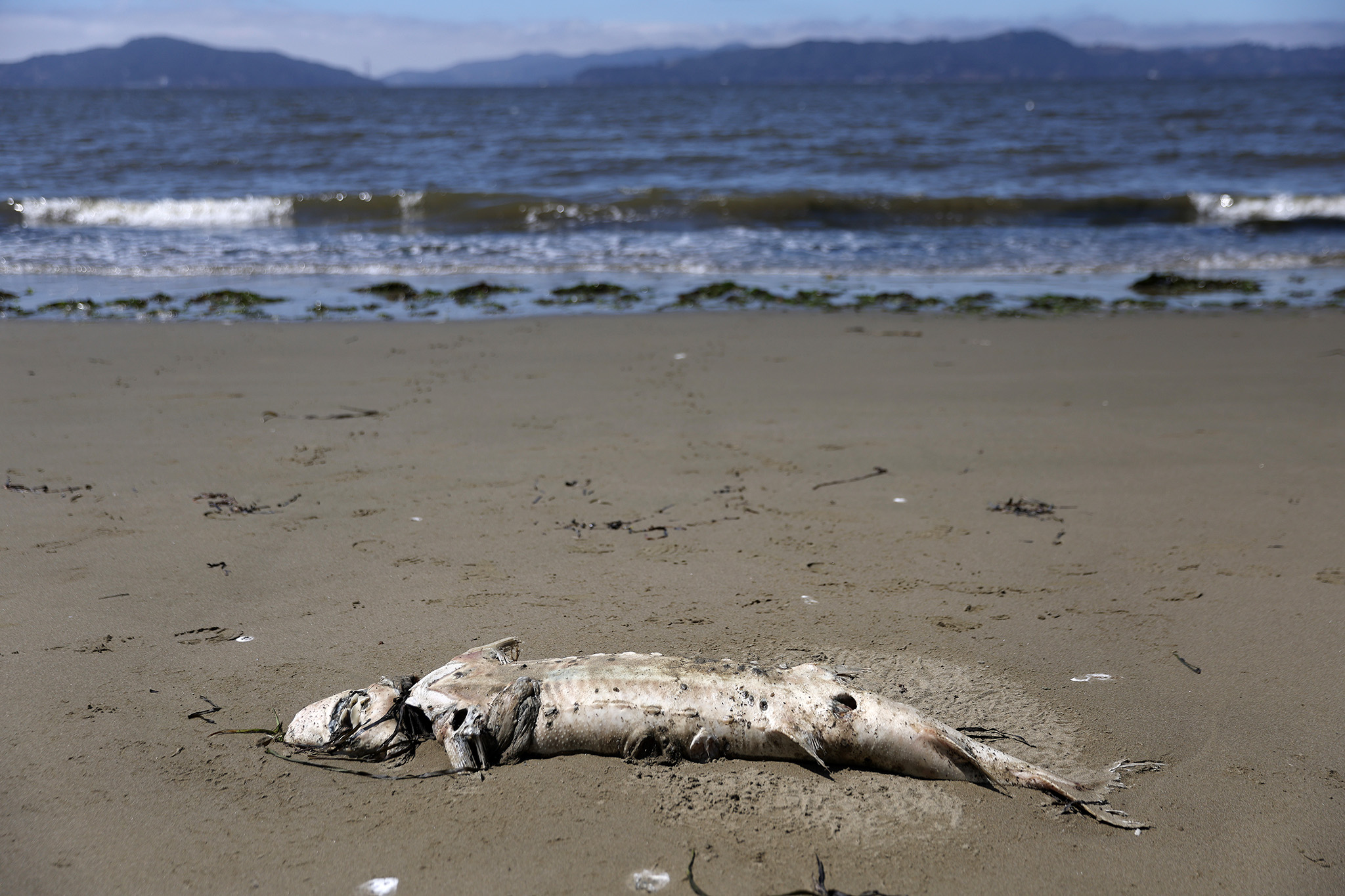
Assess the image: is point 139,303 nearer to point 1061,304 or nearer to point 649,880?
point 649,880

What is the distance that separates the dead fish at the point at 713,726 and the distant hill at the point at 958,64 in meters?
135

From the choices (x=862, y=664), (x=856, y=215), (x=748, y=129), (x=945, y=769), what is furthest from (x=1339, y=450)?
(x=748, y=129)

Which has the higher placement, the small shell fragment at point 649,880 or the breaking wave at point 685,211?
the breaking wave at point 685,211

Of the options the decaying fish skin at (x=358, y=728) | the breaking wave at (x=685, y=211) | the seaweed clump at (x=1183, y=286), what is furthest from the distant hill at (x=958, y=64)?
the decaying fish skin at (x=358, y=728)

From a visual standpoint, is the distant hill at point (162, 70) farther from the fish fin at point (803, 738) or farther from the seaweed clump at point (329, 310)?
the fish fin at point (803, 738)

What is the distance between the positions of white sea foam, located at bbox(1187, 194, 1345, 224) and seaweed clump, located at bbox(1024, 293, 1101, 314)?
7.91 meters

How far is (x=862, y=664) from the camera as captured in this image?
2768mm

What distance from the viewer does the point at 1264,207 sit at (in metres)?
14.9

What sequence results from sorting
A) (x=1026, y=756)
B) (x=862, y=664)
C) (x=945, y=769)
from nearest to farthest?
1. (x=945, y=769)
2. (x=1026, y=756)
3. (x=862, y=664)

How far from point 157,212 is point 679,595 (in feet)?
50.7

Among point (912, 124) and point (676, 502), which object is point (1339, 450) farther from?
point (912, 124)

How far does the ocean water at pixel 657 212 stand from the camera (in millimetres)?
9867

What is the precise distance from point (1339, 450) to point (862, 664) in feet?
11.1

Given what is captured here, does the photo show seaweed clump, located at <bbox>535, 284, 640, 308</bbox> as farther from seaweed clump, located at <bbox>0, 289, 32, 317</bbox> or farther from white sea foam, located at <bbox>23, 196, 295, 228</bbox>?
white sea foam, located at <bbox>23, 196, 295, 228</bbox>
